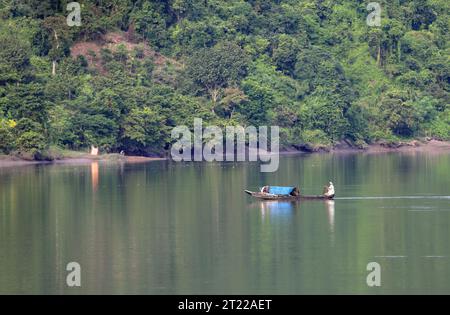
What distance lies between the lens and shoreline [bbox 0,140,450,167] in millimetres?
86844

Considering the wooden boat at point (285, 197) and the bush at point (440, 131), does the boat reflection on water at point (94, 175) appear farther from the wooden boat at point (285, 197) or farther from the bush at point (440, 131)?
the bush at point (440, 131)

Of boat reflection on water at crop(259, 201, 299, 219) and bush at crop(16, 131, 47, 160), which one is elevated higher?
bush at crop(16, 131, 47, 160)

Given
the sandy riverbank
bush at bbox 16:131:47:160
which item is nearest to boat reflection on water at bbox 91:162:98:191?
the sandy riverbank

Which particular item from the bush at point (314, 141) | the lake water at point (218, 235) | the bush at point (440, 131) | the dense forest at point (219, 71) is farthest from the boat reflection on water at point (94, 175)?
the bush at point (440, 131)

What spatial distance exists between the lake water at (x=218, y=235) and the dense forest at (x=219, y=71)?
836 inches

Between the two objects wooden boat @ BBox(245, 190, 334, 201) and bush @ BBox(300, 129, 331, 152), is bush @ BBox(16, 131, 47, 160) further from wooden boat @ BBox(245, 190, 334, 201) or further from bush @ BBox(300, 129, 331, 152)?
bush @ BBox(300, 129, 331, 152)

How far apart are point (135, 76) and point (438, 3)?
45.7 meters

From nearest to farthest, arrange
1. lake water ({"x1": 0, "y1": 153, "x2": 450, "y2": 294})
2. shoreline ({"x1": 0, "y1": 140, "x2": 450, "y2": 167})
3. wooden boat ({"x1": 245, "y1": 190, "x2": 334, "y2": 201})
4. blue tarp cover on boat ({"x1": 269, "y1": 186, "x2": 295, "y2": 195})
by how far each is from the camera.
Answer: lake water ({"x1": 0, "y1": 153, "x2": 450, "y2": 294})
wooden boat ({"x1": 245, "y1": 190, "x2": 334, "y2": 201})
blue tarp cover on boat ({"x1": 269, "y1": 186, "x2": 295, "y2": 195})
shoreline ({"x1": 0, "y1": 140, "x2": 450, "y2": 167})

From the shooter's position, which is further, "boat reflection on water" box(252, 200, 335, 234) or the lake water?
"boat reflection on water" box(252, 200, 335, 234)

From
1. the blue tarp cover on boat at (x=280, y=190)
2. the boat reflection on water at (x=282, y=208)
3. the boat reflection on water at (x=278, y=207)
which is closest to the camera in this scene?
the boat reflection on water at (x=282, y=208)

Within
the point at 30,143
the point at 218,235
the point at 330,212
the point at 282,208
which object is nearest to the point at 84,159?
the point at 30,143

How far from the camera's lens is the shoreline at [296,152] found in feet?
285

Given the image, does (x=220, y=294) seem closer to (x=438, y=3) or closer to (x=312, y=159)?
(x=312, y=159)

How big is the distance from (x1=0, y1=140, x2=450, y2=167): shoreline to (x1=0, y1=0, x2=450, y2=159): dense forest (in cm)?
84
